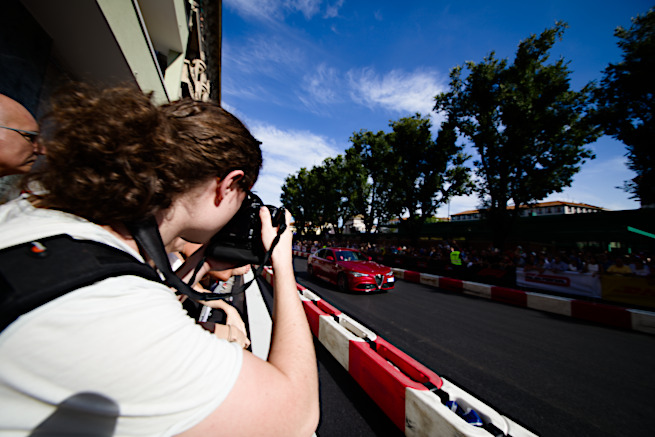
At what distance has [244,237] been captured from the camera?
4.59ft

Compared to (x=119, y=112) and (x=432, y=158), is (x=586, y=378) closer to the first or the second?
(x=119, y=112)

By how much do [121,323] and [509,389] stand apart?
12.8 ft

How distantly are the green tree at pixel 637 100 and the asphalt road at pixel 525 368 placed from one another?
1137 centimetres

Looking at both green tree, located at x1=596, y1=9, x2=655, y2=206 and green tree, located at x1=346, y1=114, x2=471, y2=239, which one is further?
green tree, located at x1=346, y1=114, x2=471, y2=239

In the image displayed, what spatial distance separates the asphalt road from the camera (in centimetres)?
241

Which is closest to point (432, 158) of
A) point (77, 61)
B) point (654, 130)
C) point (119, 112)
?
point (654, 130)

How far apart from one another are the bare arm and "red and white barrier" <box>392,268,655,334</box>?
782 cm

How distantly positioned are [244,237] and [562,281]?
10936 mm

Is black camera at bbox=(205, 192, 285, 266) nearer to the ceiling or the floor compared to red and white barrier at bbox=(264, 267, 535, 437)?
nearer to the ceiling

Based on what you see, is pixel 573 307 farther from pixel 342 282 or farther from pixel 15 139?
pixel 15 139

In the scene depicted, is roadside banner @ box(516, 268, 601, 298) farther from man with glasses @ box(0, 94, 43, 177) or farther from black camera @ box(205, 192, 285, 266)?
man with glasses @ box(0, 94, 43, 177)

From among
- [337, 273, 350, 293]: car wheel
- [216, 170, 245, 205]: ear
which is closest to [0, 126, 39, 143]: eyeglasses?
[216, 170, 245, 205]: ear

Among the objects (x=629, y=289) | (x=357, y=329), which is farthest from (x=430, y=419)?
(x=629, y=289)

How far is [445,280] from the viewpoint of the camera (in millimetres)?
9445
